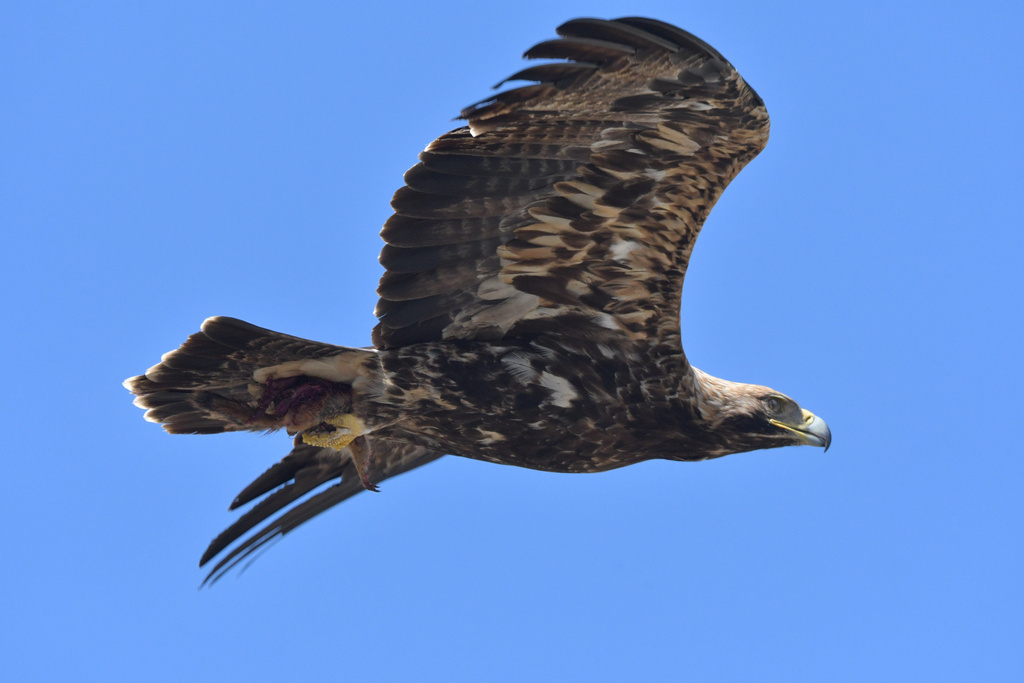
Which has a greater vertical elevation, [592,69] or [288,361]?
[592,69]

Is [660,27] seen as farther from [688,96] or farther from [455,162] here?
[455,162]

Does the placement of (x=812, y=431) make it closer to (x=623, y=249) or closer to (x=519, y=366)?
(x=623, y=249)

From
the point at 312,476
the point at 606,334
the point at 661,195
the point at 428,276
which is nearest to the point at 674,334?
the point at 606,334

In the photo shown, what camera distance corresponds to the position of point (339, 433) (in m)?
8.61

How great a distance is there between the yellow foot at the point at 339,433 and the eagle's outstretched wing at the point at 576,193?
0.55 meters

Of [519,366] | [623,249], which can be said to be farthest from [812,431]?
[519,366]

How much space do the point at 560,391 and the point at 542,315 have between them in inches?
18.0

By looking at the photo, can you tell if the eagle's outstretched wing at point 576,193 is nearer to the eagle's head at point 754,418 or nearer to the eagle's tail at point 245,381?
the eagle's tail at point 245,381

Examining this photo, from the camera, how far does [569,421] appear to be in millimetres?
8211

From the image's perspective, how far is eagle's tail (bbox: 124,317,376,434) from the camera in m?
8.02

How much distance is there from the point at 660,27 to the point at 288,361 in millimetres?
2917

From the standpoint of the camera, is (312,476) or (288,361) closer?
(288,361)

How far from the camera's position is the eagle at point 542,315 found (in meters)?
7.34

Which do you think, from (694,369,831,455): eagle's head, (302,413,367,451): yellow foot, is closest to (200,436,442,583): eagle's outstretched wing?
(302,413,367,451): yellow foot
